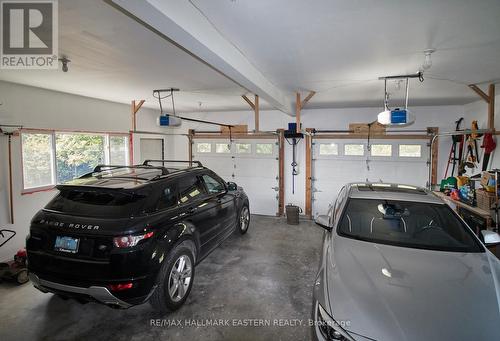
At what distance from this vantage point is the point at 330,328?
1717 mm

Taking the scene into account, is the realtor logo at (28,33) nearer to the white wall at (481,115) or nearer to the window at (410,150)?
the white wall at (481,115)

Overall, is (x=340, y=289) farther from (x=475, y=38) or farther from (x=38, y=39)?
(x=38, y=39)

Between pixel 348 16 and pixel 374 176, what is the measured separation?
520 centimetres

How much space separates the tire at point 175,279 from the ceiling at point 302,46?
221 cm

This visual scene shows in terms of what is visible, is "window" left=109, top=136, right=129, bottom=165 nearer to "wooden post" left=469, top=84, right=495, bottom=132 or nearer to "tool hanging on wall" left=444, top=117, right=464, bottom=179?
"wooden post" left=469, top=84, right=495, bottom=132

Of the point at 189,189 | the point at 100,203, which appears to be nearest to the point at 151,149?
the point at 189,189

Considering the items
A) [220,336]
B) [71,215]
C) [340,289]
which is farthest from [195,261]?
[340,289]

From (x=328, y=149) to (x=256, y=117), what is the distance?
Result: 282 cm

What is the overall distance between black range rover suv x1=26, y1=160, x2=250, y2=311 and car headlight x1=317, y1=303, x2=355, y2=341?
5.21 feet

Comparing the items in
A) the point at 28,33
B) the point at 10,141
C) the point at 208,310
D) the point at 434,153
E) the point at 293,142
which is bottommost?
the point at 208,310

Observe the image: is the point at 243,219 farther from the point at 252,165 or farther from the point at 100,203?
the point at 100,203

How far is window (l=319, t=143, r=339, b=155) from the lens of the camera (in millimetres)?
6828

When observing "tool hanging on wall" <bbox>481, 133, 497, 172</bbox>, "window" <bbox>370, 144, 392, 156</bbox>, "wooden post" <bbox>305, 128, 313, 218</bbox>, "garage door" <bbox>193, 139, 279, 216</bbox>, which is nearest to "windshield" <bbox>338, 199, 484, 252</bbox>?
"tool hanging on wall" <bbox>481, 133, 497, 172</bbox>

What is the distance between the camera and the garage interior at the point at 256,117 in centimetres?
221
